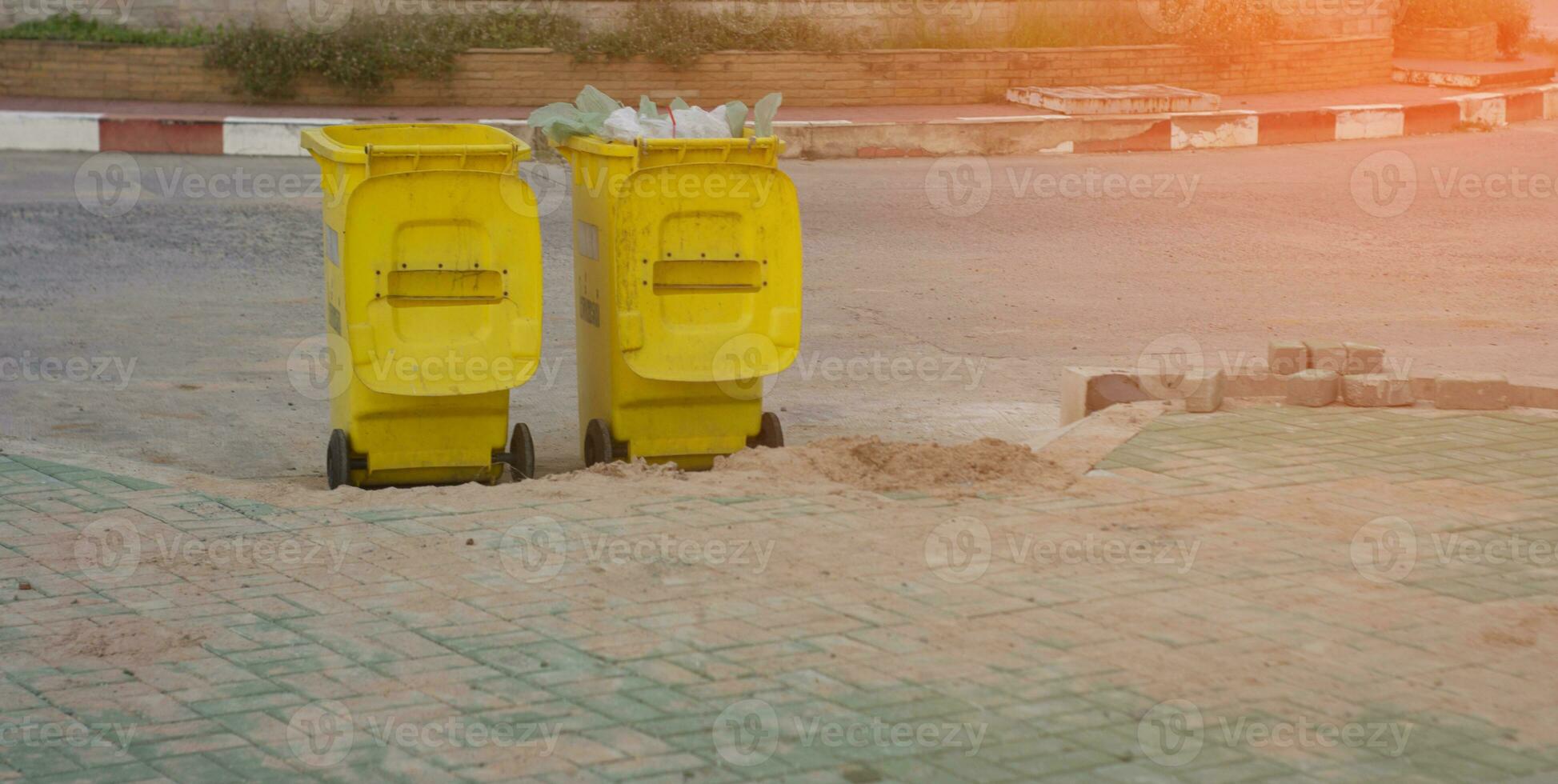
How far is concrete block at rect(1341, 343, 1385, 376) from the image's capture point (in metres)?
6.92

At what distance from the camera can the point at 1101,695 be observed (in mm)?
4008

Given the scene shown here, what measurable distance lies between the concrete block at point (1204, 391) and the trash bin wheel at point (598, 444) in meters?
2.30

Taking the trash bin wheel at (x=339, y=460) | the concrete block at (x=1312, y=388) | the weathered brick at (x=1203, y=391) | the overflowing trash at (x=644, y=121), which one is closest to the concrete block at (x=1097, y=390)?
the weathered brick at (x=1203, y=391)

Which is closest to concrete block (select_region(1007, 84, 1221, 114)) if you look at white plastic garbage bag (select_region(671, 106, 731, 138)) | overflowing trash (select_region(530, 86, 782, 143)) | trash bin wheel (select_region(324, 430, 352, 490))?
overflowing trash (select_region(530, 86, 782, 143))

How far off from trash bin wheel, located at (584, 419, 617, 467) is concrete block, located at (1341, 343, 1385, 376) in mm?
3035

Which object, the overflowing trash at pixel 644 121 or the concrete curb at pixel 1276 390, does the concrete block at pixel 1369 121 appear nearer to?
the concrete curb at pixel 1276 390

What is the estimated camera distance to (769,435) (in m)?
6.34

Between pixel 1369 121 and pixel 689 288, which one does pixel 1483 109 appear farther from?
pixel 689 288

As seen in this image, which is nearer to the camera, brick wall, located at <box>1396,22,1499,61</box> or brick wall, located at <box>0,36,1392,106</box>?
brick wall, located at <box>0,36,1392,106</box>

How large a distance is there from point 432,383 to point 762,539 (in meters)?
1.42

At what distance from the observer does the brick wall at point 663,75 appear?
50.6 feet

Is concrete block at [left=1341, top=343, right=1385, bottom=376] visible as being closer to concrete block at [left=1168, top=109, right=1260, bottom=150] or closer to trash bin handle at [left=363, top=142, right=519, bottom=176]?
trash bin handle at [left=363, top=142, right=519, bottom=176]

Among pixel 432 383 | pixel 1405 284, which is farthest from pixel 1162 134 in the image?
pixel 432 383

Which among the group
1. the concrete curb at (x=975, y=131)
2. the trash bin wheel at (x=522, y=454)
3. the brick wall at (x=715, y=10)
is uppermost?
the brick wall at (x=715, y=10)
